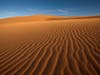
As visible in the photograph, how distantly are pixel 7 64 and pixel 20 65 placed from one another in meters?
0.48

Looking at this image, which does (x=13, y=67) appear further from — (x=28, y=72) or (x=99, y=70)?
(x=99, y=70)

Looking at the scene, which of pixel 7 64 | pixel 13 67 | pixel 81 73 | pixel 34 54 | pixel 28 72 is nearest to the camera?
pixel 81 73

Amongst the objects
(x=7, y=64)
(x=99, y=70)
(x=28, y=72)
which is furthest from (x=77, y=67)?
(x=7, y=64)

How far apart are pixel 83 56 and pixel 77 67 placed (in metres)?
0.77

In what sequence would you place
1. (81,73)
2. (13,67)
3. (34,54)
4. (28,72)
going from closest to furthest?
(81,73), (28,72), (13,67), (34,54)

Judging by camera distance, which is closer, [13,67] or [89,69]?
[89,69]

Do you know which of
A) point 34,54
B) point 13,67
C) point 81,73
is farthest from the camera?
point 34,54

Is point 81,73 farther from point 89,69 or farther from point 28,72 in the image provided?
point 28,72

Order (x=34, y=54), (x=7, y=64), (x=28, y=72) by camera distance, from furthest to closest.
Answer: (x=34, y=54) → (x=7, y=64) → (x=28, y=72)

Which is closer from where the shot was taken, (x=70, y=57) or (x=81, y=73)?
(x=81, y=73)

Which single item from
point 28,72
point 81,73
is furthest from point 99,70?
point 28,72

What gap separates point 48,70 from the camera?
3361 millimetres

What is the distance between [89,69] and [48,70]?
1118 mm

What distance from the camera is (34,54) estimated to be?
4629mm
